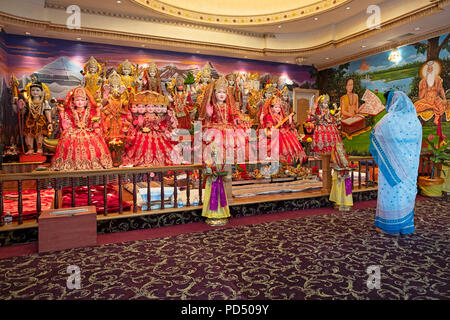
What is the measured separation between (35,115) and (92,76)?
2.05 metres

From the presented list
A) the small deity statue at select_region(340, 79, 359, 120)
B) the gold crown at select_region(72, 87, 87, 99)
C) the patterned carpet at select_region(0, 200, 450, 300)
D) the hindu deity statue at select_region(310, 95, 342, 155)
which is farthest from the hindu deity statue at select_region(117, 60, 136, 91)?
the small deity statue at select_region(340, 79, 359, 120)

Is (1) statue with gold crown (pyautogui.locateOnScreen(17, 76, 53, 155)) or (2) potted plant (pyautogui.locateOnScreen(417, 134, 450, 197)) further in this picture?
(1) statue with gold crown (pyautogui.locateOnScreen(17, 76, 53, 155))

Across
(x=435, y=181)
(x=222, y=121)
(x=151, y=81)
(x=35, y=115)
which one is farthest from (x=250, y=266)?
(x=35, y=115)

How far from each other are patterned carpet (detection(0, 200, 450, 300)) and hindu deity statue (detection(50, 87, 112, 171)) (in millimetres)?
2184

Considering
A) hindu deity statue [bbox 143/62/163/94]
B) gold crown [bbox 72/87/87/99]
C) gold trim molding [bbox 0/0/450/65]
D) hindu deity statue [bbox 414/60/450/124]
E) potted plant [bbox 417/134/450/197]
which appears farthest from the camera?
A: hindu deity statue [bbox 414/60/450/124]

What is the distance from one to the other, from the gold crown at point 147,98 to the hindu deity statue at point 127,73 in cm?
106

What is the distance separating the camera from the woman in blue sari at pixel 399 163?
4.18 metres

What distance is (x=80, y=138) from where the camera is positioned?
18.5 ft

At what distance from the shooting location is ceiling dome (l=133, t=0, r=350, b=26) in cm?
977

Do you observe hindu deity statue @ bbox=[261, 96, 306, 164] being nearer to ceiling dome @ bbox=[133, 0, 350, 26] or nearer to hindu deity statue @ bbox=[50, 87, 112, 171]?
hindu deity statue @ bbox=[50, 87, 112, 171]

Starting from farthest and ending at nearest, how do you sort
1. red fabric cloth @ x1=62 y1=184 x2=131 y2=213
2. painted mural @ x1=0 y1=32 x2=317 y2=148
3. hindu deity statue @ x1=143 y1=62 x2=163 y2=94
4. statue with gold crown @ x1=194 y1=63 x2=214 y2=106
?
painted mural @ x1=0 y1=32 x2=317 y2=148, statue with gold crown @ x1=194 y1=63 x2=214 y2=106, hindu deity statue @ x1=143 y1=62 x2=163 y2=94, red fabric cloth @ x1=62 y1=184 x2=131 y2=213

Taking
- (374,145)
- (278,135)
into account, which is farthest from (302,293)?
(278,135)

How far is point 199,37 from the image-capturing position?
10.7 metres
